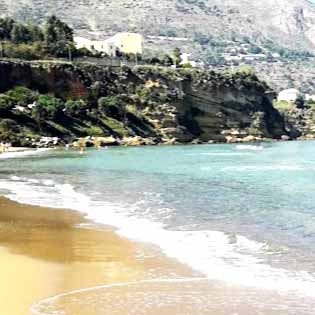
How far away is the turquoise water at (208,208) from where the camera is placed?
15492mm

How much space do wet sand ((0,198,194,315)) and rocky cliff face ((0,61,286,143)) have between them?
6962cm

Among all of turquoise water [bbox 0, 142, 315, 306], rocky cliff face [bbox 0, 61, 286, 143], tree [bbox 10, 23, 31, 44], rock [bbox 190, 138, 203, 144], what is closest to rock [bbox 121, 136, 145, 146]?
rocky cliff face [bbox 0, 61, 286, 143]

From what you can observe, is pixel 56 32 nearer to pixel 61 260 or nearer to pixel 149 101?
pixel 149 101

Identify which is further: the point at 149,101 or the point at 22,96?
the point at 149,101

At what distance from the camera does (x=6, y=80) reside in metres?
98.0

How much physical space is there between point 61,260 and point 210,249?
3688mm

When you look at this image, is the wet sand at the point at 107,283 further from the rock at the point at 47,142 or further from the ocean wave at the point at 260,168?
the rock at the point at 47,142

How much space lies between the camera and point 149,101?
107 m

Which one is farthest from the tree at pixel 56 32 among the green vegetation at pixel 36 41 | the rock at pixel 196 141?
the rock at pixel 196 141

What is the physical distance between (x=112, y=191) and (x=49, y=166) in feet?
64.2

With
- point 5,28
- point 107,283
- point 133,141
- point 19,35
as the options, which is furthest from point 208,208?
point 5,28

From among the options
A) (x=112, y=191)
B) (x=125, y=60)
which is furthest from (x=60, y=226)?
(x=125, y=60)

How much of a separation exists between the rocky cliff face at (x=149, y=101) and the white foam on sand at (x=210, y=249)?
65691 millimetres

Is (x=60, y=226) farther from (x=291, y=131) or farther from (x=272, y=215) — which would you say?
(x=291, y=131)
